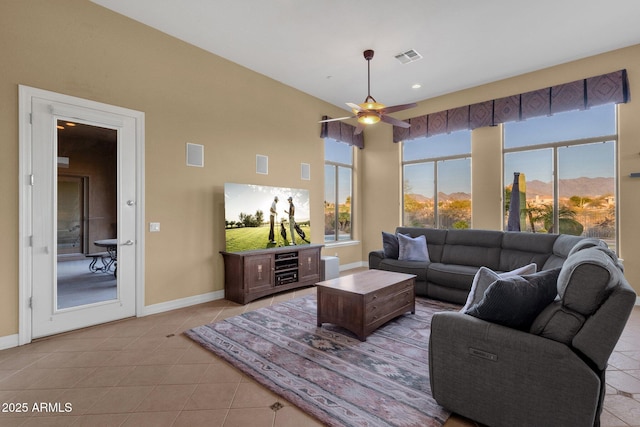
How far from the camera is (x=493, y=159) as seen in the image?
17.1 ft

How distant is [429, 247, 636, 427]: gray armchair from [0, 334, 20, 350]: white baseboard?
372cm

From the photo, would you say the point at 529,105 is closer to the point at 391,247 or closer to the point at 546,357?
the point at 391,247

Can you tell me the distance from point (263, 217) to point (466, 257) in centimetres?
311

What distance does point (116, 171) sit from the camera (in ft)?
11.2

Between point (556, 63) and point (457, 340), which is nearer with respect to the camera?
point (457, 340)

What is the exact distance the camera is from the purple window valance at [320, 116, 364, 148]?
592cm

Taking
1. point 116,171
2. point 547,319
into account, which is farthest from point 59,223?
point 547,319

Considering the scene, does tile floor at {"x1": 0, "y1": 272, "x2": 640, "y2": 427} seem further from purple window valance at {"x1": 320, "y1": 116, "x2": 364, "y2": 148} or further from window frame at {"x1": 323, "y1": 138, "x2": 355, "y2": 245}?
purple window valance at {"x1": 320, "y1": 116, "x2": 364, "y2": 148}

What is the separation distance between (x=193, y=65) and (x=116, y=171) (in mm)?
1775

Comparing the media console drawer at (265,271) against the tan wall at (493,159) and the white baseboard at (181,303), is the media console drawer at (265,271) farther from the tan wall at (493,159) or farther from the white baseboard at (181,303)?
the tan wall at (493,159)

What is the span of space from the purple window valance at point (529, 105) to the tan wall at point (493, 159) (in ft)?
0.45

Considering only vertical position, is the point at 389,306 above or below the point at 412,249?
below

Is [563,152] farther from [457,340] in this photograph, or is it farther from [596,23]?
[457,340]

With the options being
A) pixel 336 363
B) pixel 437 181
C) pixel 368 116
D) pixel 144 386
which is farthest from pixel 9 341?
pixel 437 181
